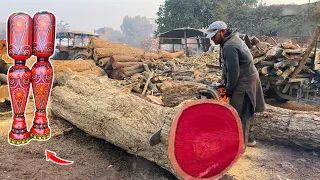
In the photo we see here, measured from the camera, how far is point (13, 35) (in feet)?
8.72

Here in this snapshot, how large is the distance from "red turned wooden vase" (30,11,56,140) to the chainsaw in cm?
178

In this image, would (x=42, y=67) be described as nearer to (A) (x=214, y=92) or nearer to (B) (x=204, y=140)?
(B) (x=204, y=140)

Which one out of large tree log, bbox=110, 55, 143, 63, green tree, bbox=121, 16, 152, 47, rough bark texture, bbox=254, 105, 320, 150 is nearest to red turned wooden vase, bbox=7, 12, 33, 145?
rough bark texture, bbox=254, 105, 320, 150

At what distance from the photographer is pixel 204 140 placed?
2.81 meters

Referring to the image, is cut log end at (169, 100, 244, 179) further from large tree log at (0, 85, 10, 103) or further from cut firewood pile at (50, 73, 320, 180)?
large tree log at (0, 85, 10, 103)

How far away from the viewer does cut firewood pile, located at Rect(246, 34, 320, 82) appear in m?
6.82

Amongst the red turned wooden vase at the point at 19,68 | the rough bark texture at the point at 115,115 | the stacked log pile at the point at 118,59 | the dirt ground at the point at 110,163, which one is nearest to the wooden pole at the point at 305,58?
the dirt ground at the point at 110,163

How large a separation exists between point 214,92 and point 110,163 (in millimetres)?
1535

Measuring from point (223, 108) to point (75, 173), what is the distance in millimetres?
1784

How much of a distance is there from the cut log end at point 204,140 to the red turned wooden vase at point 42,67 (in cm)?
127

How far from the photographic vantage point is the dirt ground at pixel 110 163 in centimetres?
335

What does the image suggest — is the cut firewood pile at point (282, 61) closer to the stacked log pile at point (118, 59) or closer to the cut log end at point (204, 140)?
the cut log end at point (204, 140)

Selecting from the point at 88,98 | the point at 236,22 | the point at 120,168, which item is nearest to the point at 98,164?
the point at 120,168

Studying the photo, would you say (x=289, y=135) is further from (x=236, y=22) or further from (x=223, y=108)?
(x=236, y=22)
